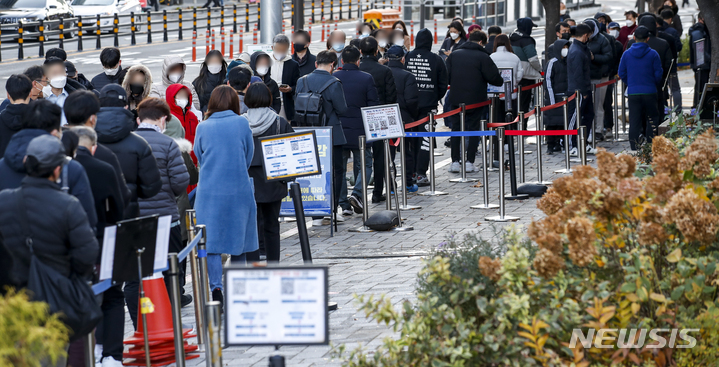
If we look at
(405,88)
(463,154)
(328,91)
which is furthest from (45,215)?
(463,154)

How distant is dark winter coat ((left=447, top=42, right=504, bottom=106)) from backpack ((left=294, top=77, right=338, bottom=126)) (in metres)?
3.32

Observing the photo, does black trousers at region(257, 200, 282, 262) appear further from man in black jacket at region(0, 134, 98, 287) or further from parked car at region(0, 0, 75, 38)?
parked car at region(0, 0, 75, 38)

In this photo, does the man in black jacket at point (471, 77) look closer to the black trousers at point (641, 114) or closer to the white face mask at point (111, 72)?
the black trousers at point (641, 114)

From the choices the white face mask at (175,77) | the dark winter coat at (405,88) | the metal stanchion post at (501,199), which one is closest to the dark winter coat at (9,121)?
the white face mask at (175,77)

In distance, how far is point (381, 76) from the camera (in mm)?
11164

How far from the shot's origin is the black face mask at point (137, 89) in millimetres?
Answer: 8805

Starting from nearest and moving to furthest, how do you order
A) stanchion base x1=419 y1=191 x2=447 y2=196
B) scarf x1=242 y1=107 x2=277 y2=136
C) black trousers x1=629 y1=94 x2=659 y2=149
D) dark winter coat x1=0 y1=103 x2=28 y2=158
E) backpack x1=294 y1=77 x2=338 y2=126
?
dark winter coat x1=0 y1=103 x2=28 y2=158 < scarf x1=242 y1=107 x2=277 y2=136 < backpack x1=294 y1=77 x2=338 y2=126 < stanchion base x1=419 y1=191 x2=447 y2=196 < black trousers x1=629 y1=94 x2=659 y2=149

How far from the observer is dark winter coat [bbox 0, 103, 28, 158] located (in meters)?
7.32

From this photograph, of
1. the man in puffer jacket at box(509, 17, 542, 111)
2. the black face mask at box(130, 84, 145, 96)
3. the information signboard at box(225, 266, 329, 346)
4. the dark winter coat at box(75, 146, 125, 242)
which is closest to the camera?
the information signboard at box(225, 266, 329, 346)

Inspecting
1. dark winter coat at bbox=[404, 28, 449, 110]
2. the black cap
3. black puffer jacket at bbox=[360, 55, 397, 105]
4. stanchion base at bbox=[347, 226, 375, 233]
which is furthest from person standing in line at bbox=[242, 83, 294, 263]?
dark winter coat at bbox=[404, 28, 449, 110]

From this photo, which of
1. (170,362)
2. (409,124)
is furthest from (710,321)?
(409,124)

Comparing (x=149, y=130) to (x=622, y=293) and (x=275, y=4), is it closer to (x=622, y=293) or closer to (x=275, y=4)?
(x=622, y=293)

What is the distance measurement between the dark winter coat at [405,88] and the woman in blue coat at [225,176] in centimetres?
455

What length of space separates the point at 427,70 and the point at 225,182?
5653 mm
